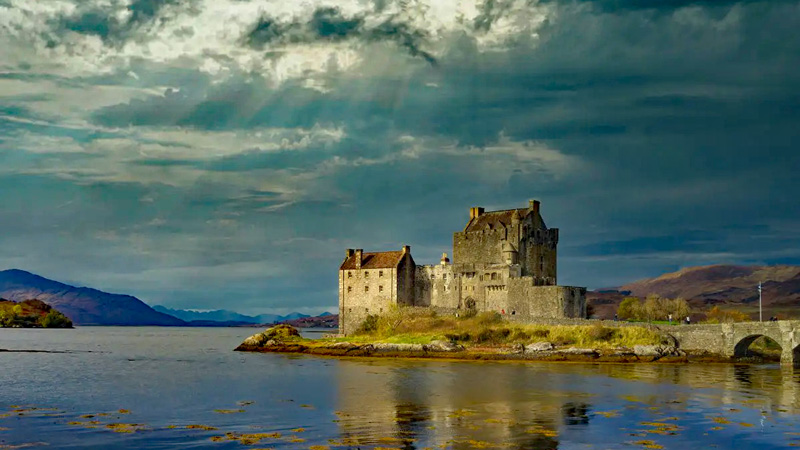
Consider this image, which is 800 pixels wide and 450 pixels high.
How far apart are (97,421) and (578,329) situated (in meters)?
58.7

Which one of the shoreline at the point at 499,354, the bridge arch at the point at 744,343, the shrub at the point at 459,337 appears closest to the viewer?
the bridge arch at the point at 744,343

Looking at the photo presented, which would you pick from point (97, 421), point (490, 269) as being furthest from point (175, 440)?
point (490, 269)

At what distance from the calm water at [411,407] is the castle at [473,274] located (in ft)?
81.2

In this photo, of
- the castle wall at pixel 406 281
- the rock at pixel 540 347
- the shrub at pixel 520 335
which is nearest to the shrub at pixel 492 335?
the shrub at pixel 520 335

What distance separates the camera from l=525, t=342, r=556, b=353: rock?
83375 millimetres

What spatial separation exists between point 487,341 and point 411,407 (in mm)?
46818

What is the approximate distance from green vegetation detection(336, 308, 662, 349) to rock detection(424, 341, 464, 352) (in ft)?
5.48

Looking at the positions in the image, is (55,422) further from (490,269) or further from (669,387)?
(490,269)

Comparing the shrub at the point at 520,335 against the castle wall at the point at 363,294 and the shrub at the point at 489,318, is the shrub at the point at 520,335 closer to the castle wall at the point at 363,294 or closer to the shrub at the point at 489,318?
the shrub at the point at 489,318

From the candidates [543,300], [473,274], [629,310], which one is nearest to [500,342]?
[543,300]

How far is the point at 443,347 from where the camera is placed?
88.1 meters

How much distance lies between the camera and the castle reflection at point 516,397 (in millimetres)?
33969

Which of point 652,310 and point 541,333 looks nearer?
point 541,333

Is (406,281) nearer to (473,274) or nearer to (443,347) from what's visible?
(473,274)
